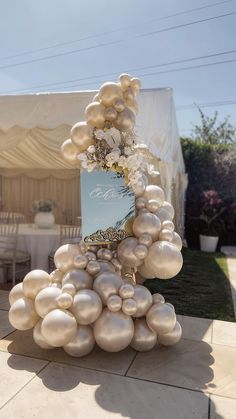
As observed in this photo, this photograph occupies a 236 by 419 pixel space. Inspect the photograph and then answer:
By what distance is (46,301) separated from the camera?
2541 millimetres

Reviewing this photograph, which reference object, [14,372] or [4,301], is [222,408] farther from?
[4,301]

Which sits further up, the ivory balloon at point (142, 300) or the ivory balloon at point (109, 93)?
the ivory balloon at point (109, 93)

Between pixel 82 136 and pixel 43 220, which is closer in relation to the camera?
pixel 82 136

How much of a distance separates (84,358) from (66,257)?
798 millimetres

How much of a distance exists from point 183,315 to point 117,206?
5.45 feet

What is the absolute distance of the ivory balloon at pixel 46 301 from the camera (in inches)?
99.5

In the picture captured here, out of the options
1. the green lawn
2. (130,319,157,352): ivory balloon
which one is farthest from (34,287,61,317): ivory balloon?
the green lawn

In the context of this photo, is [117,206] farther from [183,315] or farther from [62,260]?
[183,315]

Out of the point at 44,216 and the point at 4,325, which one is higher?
the point at 44,216

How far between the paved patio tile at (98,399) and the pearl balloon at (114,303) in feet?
1.49

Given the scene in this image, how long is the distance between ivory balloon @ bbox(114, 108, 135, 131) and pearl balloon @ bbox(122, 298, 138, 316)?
4.64 feet

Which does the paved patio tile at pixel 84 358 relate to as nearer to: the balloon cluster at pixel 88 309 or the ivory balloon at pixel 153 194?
the balloon cluster at pixel 88 309

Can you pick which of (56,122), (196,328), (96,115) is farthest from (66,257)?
(56,122)

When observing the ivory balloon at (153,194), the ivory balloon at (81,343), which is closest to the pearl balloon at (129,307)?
the ivory balloon at (81,343)
